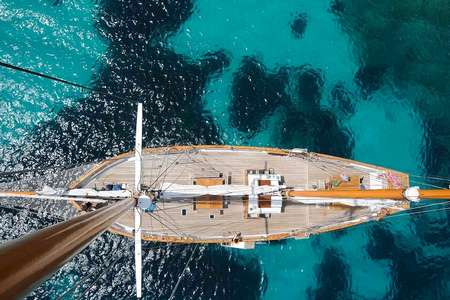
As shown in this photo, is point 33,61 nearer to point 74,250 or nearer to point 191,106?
point 191,106

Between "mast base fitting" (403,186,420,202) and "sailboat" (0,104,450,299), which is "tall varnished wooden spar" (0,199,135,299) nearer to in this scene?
"mast base fitting" (403,186,420,202)

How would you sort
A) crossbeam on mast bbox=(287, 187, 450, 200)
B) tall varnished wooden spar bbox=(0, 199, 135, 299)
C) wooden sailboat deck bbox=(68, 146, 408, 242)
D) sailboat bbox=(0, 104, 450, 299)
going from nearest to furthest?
1. tall varnished wooden spar bbox=(0, 199, 135, 299)
2. crossbeam on mast bbox=(287, 187, 450, 200)
3. sailboat bbox=(0, 104, 450, 299)
4. wooden sailboat deck bbox=(68, 146, 408, 242)

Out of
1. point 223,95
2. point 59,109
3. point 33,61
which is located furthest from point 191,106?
point 33,61

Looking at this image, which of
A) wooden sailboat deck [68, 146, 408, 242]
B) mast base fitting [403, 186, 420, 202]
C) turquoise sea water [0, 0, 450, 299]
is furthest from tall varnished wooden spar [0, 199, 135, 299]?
turquoise sea water [0, 0, 450, 299]

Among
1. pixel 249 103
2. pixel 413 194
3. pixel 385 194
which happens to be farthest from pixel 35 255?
pixel 249 103

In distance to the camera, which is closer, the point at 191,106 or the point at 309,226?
the point at 309,226

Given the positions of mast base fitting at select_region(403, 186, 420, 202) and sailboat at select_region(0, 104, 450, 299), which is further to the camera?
sailboat at select_region(0, 104, 450, 299)
